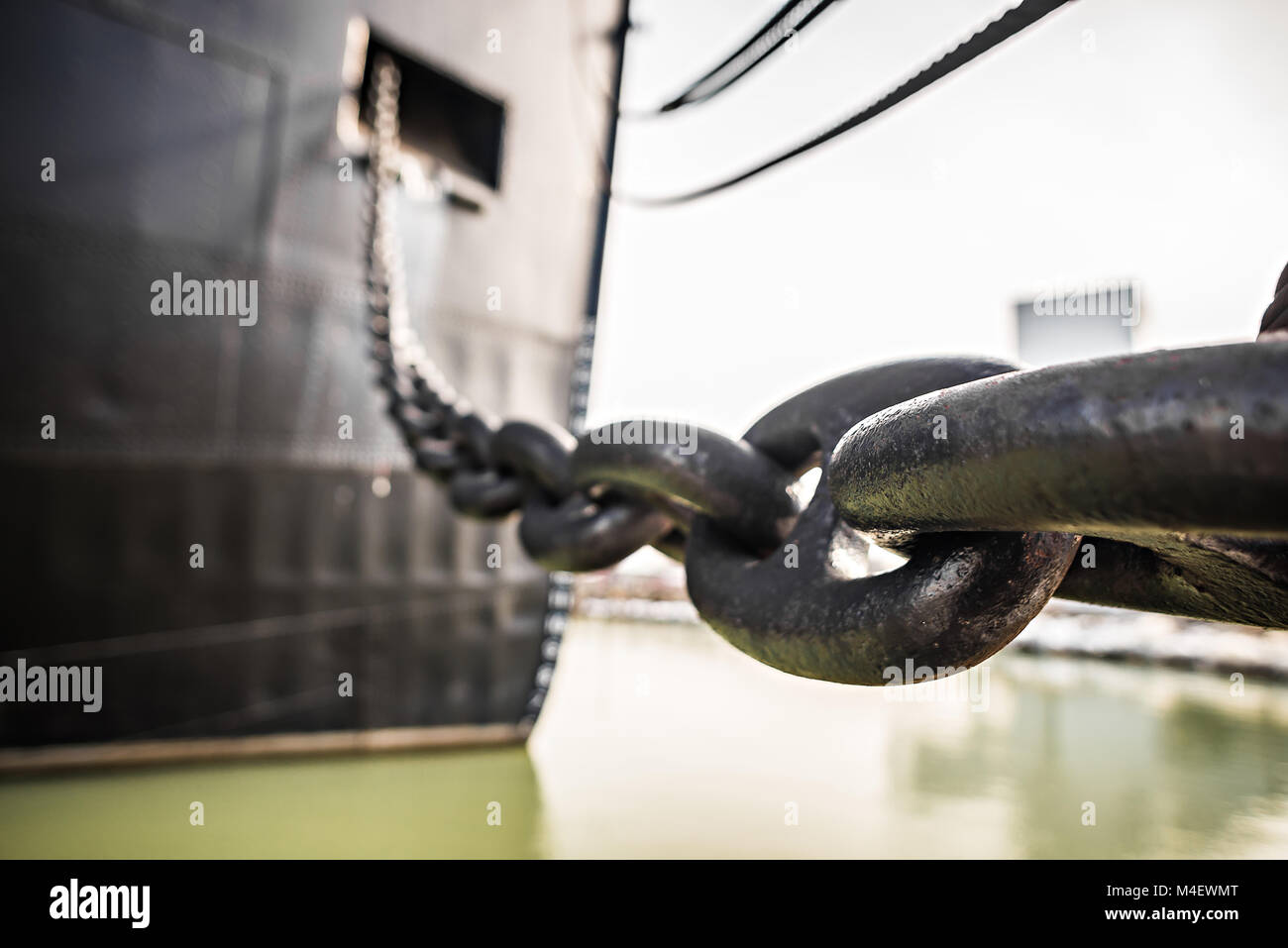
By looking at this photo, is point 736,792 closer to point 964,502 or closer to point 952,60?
point 952,60

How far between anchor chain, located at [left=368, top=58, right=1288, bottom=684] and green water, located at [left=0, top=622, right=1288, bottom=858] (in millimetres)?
1481

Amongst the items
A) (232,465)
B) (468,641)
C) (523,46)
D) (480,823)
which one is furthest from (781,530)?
(523,46)

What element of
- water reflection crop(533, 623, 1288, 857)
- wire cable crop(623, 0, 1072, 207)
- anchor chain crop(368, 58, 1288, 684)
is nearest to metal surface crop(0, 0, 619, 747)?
water reflection crop(533, 623, 1288, 857)

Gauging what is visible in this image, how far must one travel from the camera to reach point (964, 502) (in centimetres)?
28

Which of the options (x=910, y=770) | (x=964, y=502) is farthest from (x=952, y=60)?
(x=910, y=770)

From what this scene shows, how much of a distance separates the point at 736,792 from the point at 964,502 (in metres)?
2.09

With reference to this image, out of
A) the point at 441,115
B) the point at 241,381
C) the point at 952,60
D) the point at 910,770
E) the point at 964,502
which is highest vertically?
the point at 441,115

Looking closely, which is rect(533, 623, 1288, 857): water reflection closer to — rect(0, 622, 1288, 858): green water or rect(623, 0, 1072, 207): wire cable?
rect(0, 622, 1288, 858): green water

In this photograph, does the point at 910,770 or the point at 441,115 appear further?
the point at 441,115

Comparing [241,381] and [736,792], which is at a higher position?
[241,381]
